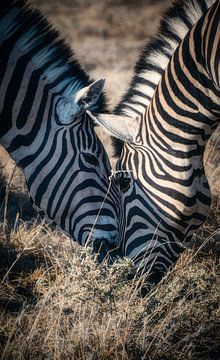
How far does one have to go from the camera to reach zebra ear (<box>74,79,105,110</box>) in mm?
4664

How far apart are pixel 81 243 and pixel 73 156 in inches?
29.9

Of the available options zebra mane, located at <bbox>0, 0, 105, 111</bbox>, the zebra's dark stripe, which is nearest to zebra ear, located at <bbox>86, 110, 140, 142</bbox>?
the zebra's dark stripe

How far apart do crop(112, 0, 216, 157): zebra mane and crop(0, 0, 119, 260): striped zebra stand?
626 mm

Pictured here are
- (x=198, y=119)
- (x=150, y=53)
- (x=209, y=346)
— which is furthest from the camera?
(x=150, y=53)

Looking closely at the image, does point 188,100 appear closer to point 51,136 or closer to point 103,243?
point 51,136

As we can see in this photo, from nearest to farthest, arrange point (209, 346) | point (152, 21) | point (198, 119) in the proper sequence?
point (209, 346), point (198, 119), point (152, 21)

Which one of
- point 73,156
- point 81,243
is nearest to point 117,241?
point 81,243

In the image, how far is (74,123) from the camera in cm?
480

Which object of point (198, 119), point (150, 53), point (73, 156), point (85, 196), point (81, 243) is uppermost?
point (150, 53)

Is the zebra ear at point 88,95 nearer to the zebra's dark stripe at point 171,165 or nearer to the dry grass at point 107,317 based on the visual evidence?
the zebra's dark stripe at point 171,165

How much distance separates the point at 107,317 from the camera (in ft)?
13.0

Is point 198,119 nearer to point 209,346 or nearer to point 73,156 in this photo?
point 73,156

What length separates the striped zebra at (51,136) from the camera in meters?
4.76

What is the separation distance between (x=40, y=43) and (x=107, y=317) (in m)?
2.49
